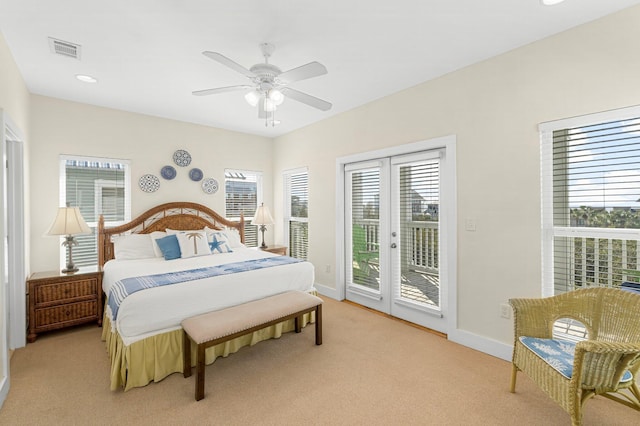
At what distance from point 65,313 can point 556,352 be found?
4585mm

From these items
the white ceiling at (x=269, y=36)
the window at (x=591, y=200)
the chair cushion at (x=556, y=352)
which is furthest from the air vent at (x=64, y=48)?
A: the chair cushion at (x=556, y=352)

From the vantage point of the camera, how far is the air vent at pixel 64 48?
7.91 ft

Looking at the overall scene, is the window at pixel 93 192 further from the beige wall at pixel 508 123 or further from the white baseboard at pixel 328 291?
the beige wall at pixel 508 123

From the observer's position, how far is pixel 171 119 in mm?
4465

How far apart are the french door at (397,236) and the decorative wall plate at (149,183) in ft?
9.57

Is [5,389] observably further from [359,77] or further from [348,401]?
[359,77]

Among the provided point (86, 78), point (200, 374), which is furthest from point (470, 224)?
point (86, 78)

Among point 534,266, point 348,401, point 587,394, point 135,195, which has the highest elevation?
point 135,195

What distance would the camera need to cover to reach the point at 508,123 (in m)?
2.61

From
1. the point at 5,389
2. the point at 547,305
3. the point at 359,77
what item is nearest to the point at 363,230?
the point at 359,77

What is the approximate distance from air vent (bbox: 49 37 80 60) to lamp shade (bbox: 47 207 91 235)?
5.51ft

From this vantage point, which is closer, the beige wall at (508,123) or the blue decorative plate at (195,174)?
the beige wall at (508,123)

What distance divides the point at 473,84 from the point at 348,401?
3070 mm

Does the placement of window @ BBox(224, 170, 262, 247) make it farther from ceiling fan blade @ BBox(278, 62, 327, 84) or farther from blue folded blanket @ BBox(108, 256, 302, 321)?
ceiling fan blade @ BBox(278, 62, 327, 84)
